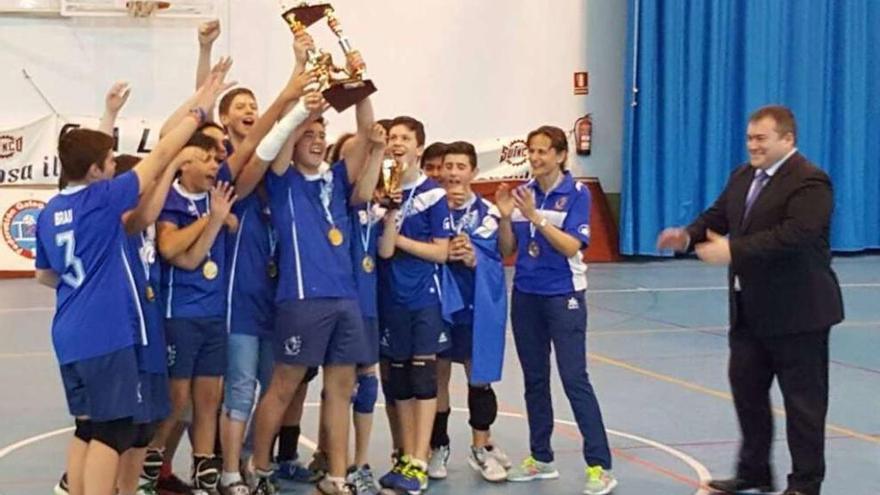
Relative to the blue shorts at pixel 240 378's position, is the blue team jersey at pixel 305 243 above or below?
above

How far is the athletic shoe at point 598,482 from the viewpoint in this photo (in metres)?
5.45

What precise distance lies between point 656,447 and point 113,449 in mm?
2974

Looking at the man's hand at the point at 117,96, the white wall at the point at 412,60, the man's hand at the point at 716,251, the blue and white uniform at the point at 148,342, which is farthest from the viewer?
the white wall at the point at 412,60

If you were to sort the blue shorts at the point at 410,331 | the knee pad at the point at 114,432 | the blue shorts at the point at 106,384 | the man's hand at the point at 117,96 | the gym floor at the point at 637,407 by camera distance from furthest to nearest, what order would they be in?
the gym floor at the point at 637,407 < the blue shorts at the point at 410,331 < the man's hand at the point at 117,96 < the knee pad at the point at 114,432 < the blue shorts at the point at 106,384

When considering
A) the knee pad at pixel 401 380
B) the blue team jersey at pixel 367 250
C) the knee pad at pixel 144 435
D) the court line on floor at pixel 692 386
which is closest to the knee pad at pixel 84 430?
the knee pad at pixel 144 435

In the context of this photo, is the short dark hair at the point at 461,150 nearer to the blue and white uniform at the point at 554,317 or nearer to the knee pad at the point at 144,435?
the blue and white uniform at the point at 554,317

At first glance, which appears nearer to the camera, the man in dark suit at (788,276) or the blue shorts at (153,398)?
the blue shorts at (153,398)

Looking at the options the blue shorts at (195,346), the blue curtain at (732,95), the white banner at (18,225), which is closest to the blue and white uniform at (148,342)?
the blue shorts at (195,346)

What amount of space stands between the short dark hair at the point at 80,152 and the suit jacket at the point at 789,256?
8.35 feet

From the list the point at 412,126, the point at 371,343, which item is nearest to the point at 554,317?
the point at 371,343

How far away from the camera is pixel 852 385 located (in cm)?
790

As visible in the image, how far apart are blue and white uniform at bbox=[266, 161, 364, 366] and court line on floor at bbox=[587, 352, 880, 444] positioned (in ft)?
9.36

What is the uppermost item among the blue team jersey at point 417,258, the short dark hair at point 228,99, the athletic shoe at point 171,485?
the short dark hair at point 228,99

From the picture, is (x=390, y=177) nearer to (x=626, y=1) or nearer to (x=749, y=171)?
(x=749, y=171)
